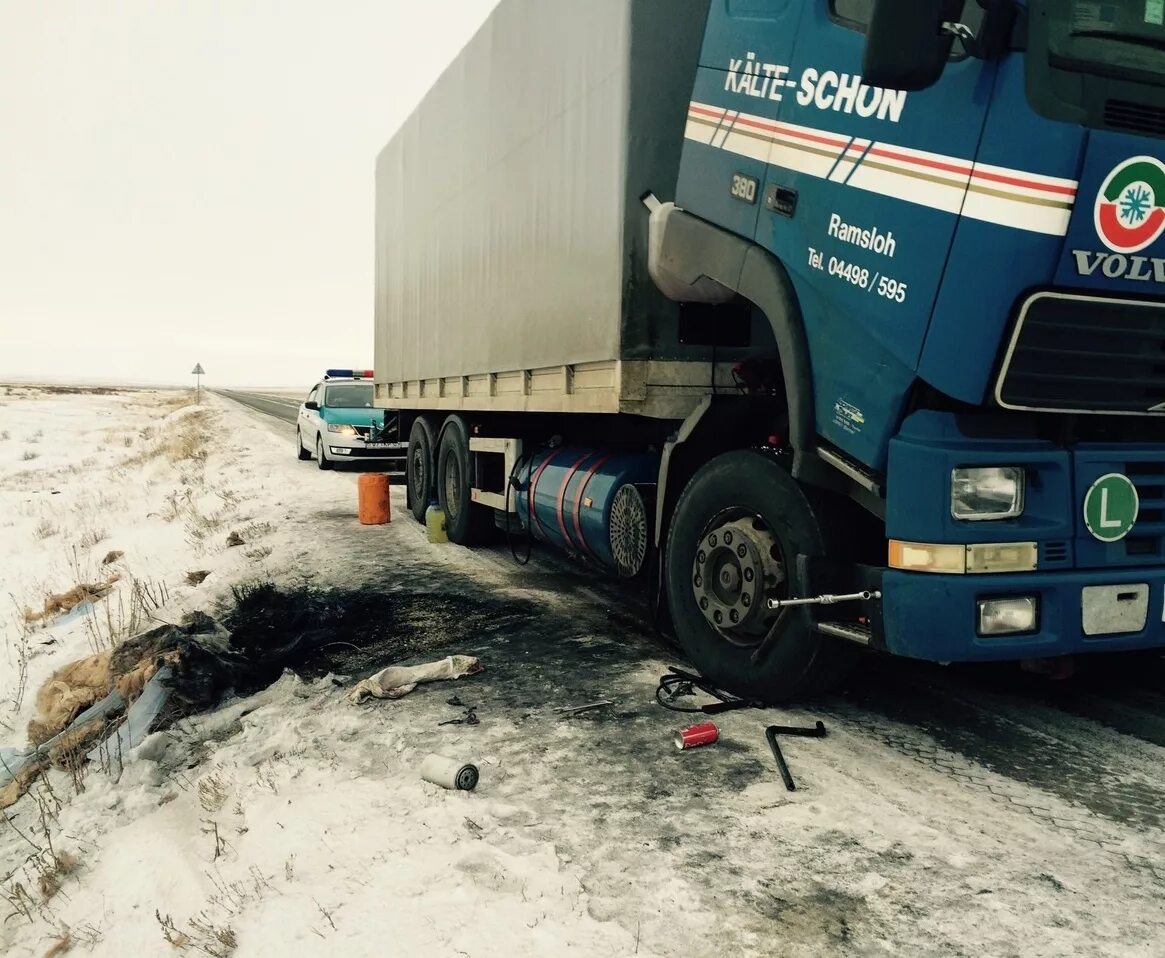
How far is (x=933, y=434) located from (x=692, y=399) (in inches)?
77.4

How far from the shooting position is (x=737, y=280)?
14.3 ft

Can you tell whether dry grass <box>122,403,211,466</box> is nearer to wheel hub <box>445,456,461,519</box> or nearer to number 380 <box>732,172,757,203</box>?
wheel hub <box>445,456,461,519</box>

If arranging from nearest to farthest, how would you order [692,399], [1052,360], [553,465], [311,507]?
[1052,360], [692,399], [553,465], [311,507]

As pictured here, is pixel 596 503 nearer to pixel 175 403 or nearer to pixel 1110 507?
pixel 1110 507

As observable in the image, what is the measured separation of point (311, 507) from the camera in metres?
12.7

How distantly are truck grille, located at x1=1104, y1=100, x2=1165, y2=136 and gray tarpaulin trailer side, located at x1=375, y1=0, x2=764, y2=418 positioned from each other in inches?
94.6

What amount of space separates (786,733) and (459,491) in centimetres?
625

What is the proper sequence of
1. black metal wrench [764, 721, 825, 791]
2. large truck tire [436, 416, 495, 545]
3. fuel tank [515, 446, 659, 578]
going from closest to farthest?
black metal wrench [764, 721, 825, 791] → fuel tank [515, 446, 659, 578] → large truck tire [436, 416, 495, 545]

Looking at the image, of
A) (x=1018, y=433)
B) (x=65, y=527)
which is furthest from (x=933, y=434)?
(x=65, y=527)

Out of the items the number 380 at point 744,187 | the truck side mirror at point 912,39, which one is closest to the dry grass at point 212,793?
the number 380 at point 744,187

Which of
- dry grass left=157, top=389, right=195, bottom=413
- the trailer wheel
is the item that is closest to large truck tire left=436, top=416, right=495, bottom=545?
the trailer wheel

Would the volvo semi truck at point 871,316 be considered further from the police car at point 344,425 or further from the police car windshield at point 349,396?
the police car windshield at point 349,396

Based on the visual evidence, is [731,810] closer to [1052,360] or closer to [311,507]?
[1052,360]

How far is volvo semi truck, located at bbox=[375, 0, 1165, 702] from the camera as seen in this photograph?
3127 mm
